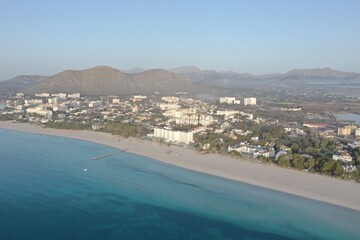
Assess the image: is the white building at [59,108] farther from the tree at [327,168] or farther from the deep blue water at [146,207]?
the tree at [327,168]

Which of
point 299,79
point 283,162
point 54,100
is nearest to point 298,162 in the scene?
point 283,162

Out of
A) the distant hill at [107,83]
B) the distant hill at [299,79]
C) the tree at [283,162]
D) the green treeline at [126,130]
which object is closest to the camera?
the tree at [283,162]

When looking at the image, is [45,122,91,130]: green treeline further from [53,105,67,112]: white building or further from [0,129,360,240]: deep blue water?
[0,129,360,240]: deep blue water

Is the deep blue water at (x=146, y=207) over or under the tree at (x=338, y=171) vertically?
under

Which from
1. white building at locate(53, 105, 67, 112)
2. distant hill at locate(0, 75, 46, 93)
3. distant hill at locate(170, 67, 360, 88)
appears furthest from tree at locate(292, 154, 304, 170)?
distant hill at locate(170, 67, 360, 88)

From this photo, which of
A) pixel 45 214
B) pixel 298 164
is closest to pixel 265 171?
pixel 298 164

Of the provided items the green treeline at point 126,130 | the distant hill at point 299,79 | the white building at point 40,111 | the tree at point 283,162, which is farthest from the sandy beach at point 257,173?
the distant hill at point 299,79
